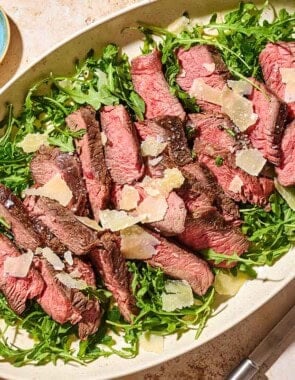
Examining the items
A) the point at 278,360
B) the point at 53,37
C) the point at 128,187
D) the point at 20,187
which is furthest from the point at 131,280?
the point at 53,37

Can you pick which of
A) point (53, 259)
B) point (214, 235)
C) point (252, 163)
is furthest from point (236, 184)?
point (53, 259)

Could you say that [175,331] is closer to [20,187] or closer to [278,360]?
[278,360]

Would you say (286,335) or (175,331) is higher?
(175,331)

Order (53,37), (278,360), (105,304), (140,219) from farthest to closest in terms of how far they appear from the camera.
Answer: (53,37) < (278,360) < (105,304) < (140,219)

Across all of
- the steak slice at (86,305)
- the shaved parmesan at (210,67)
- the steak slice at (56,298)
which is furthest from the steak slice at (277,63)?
the steak slice at (56,298)

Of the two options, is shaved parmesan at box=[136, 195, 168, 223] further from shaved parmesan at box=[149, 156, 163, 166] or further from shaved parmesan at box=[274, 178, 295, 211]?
shaved parmesan at box=[274, 178, 295, 211]

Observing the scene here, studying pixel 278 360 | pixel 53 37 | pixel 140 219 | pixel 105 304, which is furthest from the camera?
pixel 53 37

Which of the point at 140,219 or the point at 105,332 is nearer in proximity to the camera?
the point at 140,219
